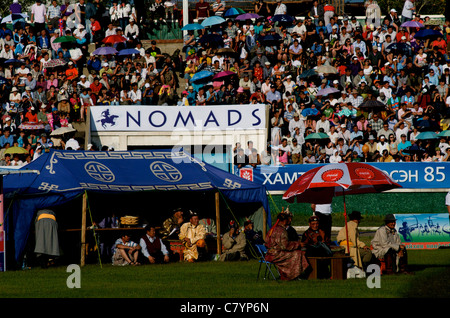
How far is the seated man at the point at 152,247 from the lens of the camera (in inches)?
822

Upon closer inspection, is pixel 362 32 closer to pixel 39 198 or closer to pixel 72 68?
pixel 72 68

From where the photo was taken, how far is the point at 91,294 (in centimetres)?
1508

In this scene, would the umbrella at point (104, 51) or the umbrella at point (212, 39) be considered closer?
the umbrella at point (104, 51)

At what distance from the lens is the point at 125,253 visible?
2073 centimetres

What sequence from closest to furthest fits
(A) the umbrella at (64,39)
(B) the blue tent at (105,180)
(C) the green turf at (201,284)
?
(C) the green turf at (201,284) → (B) the blue tent at (105,180) → (A) the umbrella at (64,39)

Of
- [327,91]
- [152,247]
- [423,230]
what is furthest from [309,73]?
[152,247]

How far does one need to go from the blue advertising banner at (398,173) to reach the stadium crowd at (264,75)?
63 cm

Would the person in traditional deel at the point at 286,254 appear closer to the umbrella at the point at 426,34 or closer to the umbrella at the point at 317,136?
the umbrella at the point at 317,136

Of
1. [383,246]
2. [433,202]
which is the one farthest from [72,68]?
[383,246]

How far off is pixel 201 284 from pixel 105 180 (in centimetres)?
576

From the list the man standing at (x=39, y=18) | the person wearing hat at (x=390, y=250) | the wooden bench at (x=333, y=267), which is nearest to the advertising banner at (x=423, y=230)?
the person wearing hat at (x=390, y=250)

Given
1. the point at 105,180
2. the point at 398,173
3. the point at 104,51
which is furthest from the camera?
the point at 104,51

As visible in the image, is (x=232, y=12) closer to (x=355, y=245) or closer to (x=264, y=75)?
(x=264, y=75)

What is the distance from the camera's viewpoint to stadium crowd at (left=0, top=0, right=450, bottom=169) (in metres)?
30.6
